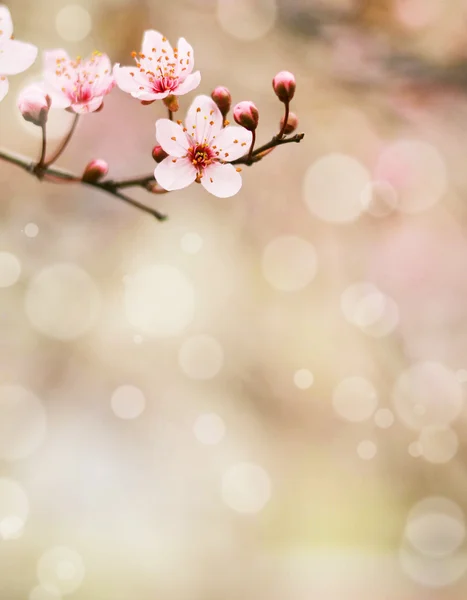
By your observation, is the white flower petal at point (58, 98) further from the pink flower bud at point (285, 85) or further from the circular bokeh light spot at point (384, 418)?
the circular bokeh light spot at point (384, 418)

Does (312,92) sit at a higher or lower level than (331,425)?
higher

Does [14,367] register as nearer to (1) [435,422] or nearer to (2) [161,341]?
(2) [161,341]

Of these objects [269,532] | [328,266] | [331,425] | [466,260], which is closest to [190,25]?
[328,266]

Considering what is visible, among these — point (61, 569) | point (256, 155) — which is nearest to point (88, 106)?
point (256, 155)

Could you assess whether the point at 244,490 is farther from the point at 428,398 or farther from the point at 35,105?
the point at 35,105

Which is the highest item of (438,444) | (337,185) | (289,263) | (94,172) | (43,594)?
(94,172)

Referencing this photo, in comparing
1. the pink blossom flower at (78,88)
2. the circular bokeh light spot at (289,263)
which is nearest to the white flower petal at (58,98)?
the pink blossom flower at (78,88)

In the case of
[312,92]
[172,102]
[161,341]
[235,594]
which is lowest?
[235,594]
